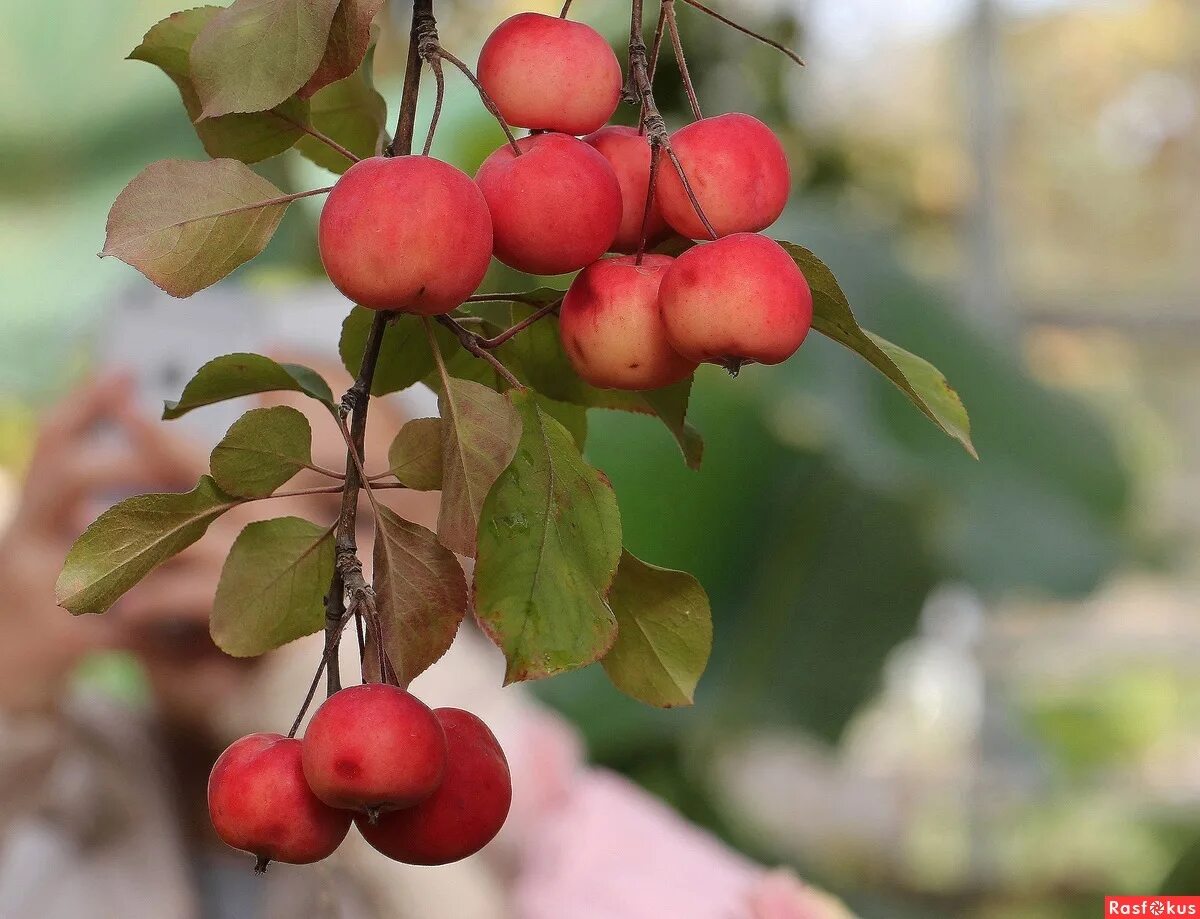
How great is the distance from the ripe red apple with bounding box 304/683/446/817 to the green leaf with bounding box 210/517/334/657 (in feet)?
0.15

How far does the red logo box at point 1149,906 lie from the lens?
570 millimetres

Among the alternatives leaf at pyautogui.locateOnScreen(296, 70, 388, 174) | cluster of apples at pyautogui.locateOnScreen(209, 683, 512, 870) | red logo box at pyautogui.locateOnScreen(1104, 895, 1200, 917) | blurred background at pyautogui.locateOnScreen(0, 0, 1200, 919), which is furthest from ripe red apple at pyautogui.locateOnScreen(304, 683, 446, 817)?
blurred background at pyautogui.locateOnScreen(0, 0, 1200, 919)

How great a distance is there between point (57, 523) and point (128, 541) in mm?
614

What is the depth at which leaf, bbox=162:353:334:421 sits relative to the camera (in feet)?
0.66

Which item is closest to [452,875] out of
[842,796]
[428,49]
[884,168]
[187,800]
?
[187,800]

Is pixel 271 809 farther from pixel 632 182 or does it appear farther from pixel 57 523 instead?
pixel 57 523

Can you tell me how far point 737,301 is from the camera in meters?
0.16

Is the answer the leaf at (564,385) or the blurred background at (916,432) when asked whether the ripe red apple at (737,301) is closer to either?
the leaf at (564,385)

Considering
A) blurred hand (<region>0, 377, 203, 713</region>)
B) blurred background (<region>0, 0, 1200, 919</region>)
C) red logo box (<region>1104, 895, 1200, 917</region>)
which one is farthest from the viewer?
blurred background (<region>0, 0, 1200, 919</region>)

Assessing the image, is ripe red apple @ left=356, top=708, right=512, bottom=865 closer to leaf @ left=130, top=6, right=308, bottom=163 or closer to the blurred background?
leaf @ left=130, top=6, right=308, bottom=163

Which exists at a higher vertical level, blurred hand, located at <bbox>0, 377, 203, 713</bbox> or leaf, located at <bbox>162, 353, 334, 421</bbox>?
leaf, located at <bbox>162, 353, 334, 421</bbox>

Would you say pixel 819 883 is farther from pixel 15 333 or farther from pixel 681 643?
pixel 681 643

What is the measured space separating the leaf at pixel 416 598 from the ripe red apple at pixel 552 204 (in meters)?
0.04

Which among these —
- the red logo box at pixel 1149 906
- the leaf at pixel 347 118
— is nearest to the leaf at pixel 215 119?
the leaf at pixel 347 118
